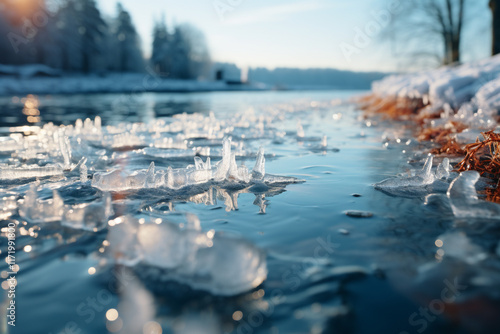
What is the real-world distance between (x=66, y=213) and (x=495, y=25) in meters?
12.9

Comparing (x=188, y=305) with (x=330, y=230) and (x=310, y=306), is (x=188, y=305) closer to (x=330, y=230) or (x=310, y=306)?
(x=310, y=306)

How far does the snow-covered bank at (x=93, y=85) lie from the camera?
33.1 metres

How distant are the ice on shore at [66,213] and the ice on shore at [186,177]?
686 mm

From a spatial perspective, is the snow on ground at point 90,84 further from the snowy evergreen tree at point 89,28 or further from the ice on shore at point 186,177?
the ice on shore at point 186,177

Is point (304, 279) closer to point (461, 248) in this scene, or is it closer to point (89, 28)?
point (461, 248)

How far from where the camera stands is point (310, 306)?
4.54ft

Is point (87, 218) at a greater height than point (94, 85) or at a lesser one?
lesser

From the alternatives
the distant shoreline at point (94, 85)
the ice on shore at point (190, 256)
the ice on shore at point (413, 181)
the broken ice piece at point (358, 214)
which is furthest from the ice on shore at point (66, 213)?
the distant shoreline at point (94, 85)

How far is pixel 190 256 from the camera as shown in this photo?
1628 millimetres

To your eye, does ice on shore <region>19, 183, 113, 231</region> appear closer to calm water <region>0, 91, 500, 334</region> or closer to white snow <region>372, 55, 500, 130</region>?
calm water <region>0, 91, 500, 334</region>

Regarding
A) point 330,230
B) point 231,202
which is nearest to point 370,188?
point 330,230

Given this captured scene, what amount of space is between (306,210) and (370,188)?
0.85 metres

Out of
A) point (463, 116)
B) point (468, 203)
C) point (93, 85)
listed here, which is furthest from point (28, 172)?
point (93, 85)

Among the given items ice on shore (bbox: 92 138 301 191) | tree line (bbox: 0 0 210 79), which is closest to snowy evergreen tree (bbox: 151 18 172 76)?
tree line (bbox: 0 0 210 79)
